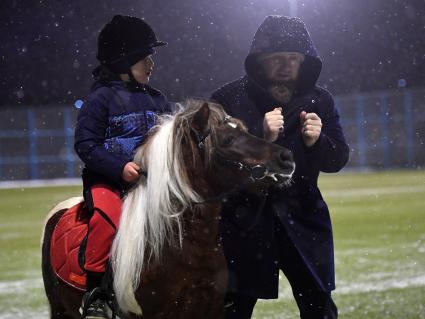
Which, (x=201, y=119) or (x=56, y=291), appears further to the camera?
(x=56, y=291)

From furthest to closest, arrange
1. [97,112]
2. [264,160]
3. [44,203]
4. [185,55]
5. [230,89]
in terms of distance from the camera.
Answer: [185,55] < [44,203] < [230,89] < [97,112] < [264,160]

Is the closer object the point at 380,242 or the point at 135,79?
the point at 135,79

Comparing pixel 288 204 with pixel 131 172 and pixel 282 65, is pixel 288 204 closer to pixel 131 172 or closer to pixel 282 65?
pixel 282 65

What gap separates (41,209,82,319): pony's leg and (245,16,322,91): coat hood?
1587 mm

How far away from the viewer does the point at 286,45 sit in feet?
15.7

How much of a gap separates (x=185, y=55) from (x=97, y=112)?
28165 mm

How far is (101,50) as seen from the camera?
4953 mm

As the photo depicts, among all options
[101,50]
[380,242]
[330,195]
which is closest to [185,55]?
[330,195]

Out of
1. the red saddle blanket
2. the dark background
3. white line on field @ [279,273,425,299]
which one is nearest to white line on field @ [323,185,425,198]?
the dark background

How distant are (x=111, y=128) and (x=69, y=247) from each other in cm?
76

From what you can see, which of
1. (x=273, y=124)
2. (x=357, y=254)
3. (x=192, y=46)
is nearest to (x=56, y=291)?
(x=273, y=124)

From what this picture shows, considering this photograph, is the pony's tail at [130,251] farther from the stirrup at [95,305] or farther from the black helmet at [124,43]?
the black helmet at [124,43]

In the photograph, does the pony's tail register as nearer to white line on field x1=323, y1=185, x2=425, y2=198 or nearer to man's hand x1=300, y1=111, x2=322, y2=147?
man's hand x1=300, y1=111, x2=322, y2=147

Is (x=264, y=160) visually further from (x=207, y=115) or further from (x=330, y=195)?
(x=330, y=195)
